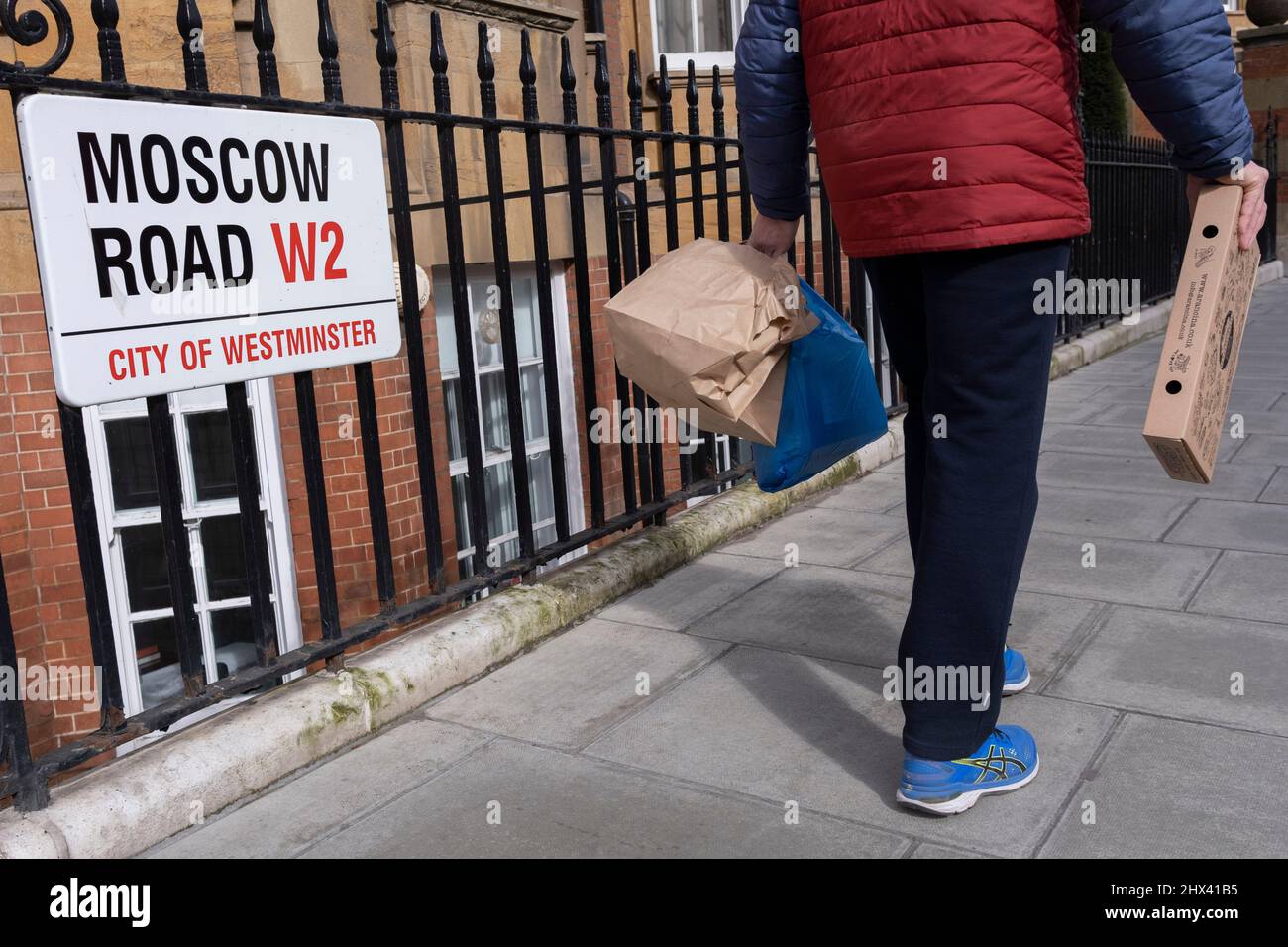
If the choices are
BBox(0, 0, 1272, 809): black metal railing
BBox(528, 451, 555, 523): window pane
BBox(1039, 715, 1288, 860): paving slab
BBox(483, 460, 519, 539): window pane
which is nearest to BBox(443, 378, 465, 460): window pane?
BBox(483, 460, 519, 539): window pane

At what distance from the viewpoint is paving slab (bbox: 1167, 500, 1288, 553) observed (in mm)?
4180

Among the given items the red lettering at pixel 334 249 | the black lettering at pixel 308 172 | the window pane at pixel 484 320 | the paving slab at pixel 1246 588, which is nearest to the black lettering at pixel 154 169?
the black lettering at pixel 308 172

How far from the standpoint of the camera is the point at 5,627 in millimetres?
2297

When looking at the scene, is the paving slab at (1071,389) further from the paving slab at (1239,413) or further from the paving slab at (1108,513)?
the paving slab at (1108,513)

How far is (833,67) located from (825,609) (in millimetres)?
1844

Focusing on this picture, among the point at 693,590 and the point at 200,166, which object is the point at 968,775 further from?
the point at 200,166

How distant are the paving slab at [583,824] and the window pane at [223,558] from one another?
393cm

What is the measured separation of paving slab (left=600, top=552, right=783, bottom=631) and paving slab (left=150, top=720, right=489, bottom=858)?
918 mm

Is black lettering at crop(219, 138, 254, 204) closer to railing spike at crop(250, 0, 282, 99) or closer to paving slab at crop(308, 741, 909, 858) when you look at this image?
railing spike at crop(250, 0, 282, 99)

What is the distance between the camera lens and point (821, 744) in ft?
9.13

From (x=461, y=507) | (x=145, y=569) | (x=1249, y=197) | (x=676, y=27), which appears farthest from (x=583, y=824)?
(x=676, y=27)

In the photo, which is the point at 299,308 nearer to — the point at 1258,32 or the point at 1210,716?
the point at 1210,716

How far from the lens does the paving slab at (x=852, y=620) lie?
3312mm

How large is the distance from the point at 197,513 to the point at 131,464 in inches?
15.9
